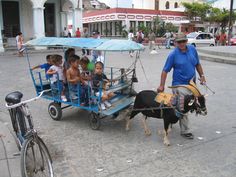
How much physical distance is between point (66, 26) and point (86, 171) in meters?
23.8

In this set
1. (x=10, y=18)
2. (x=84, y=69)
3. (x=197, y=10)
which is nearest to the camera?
(x=84, y=69)

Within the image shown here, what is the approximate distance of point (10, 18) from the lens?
23516 millimetres

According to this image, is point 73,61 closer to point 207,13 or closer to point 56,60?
point 56,60

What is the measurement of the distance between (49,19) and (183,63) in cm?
2293

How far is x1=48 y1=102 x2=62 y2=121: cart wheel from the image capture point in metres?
6.01

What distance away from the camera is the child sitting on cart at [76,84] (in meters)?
5.46

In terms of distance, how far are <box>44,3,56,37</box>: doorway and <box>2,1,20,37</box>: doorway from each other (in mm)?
2484

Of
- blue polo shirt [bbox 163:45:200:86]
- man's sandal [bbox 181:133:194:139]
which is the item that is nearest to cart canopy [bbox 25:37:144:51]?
blue polo shirt [bbox 163:45:200:86]

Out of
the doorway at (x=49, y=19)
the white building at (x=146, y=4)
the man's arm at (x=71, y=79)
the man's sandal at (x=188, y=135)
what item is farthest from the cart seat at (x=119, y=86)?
the white building at (x=146, y=4)

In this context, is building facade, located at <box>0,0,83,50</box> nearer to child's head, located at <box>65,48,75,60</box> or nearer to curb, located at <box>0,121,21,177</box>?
child's head, located at <box>65,48,75,60</box>

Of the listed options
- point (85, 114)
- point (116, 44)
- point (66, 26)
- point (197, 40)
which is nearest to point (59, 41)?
point (116, 44)

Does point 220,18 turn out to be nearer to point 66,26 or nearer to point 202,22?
point 202,22

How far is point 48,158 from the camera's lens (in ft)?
11.9

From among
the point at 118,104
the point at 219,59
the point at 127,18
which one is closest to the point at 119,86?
the point at 118,104
